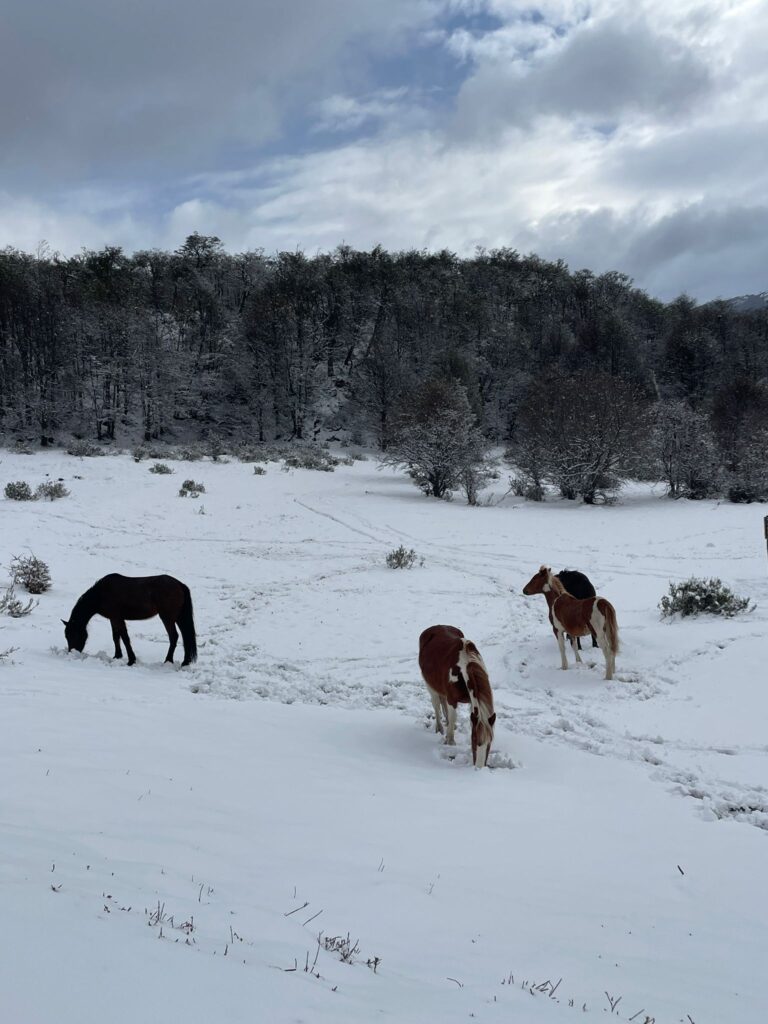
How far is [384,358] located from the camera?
1623 inches

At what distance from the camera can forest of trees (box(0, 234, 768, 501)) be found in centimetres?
2475

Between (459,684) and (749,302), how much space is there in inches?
2821

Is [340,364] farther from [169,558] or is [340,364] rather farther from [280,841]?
[280,841]

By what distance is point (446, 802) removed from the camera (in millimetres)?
4648

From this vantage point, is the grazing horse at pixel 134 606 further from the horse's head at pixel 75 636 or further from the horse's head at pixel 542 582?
the horse's head at pixel 542 582

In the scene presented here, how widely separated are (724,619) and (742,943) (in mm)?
7084

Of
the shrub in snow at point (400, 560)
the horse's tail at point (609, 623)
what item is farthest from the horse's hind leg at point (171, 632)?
the shrub in snow at point (400, 560)

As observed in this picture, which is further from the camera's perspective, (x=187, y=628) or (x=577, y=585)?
(x=577, y=585)

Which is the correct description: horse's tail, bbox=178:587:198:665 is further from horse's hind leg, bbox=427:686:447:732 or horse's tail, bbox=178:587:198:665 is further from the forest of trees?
the forest of trees

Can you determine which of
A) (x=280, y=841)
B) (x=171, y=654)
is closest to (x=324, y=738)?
(x=280, y=841)

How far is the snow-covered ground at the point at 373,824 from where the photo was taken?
7.45 feet

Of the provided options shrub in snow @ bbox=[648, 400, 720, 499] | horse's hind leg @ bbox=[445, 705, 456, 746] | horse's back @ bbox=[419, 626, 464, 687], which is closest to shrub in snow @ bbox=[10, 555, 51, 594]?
horse's back @ bbox=[419, 626, 464, 687]

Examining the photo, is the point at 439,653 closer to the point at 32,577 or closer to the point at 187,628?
the point at 187,628

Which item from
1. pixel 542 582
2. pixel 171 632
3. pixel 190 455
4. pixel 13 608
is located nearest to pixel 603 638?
pixel 542 582
